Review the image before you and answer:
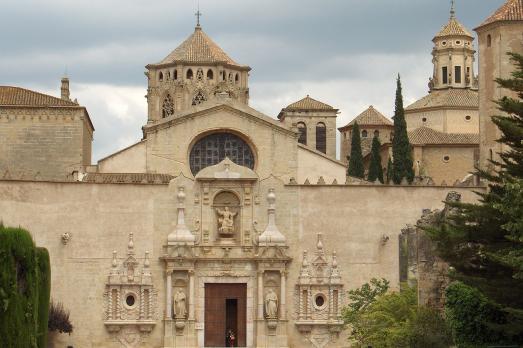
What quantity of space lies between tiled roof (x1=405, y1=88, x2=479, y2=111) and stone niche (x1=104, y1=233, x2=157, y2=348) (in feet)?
160

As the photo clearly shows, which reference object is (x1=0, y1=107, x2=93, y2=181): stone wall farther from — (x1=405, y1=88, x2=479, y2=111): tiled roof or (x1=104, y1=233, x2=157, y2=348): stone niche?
(x1=405, y1=88, x2=479, y2=111): tiled roof

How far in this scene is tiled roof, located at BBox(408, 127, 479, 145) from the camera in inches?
3558

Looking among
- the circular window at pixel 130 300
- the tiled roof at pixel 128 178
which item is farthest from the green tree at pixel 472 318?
the tiled roof at pixel 128 178

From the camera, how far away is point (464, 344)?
132 ft

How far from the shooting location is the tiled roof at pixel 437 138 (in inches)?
3558

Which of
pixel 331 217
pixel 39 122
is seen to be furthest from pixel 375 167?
pixel 331 217

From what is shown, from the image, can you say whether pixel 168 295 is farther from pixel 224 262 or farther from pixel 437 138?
pixel 437 138

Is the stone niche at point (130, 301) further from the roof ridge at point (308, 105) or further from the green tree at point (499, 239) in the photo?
the roof ridge at point (308, 105)

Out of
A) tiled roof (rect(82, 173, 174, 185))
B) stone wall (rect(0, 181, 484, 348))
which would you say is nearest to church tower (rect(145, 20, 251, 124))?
tiled roof (rect(82, 173, 174, 185))

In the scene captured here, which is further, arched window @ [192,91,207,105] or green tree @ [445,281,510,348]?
arched window @ [192,91,207,105]

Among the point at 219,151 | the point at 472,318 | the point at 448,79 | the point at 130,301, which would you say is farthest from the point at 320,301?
the point at 448,79

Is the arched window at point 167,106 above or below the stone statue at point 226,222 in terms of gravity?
above

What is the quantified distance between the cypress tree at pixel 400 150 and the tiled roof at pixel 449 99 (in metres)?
23.1

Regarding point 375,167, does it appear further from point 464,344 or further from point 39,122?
point 464,344
